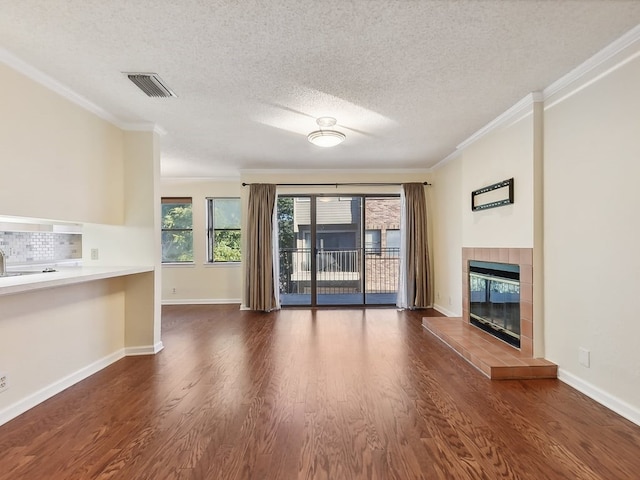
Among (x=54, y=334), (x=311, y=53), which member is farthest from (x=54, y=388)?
(x=311, y=53)

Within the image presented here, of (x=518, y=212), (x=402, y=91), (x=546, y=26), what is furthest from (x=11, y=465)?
(x=518, y=212)

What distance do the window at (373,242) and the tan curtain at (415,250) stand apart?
Result: 0.86 metres

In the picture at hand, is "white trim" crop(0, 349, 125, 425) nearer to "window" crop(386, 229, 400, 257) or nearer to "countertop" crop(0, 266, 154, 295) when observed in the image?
"countertop" crop(0, 266, 154, 295)

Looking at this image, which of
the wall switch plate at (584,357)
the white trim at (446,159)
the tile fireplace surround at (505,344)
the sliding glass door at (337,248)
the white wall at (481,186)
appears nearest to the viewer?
the wall switch plate at (584,357)

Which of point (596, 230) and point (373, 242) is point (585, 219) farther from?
point (373, 242)

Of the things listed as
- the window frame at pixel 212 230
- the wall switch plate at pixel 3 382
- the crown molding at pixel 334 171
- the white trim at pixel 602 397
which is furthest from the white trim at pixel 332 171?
the wall switch plate at pixel 3 382

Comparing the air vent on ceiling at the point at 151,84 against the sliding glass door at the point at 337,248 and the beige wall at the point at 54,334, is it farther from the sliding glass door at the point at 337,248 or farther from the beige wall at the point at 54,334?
the sliding glass door at the point at 337,248

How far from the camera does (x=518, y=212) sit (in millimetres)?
2988

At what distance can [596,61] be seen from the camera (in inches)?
86.2

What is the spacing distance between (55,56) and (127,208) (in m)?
1.54

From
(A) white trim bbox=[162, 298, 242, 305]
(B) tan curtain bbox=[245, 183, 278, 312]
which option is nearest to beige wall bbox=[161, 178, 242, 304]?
(A) white trim bbox=[162, 298, 242, 305]

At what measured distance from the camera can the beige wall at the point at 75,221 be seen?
7.11ft

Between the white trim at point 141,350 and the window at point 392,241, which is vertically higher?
the window at point 392,241

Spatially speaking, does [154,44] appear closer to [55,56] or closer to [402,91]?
[55,56]
